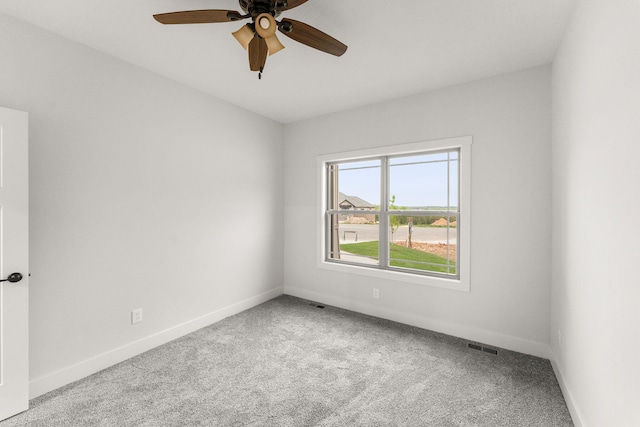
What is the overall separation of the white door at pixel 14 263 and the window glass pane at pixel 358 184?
10.3 feet

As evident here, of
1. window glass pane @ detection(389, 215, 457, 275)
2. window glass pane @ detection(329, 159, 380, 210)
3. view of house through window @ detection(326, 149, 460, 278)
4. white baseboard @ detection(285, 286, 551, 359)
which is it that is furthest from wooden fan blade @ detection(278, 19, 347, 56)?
white baseboard @ detection(285, 286, 551, 359)

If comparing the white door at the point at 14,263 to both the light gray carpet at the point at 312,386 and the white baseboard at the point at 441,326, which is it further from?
the white baseboard at the point at 441,326

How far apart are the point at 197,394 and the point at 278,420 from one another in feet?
2.22

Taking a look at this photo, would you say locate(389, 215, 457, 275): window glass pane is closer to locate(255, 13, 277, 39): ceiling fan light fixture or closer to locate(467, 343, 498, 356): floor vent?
locate(467, 343, 498, 356): floor vent

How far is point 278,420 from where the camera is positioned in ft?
6.15

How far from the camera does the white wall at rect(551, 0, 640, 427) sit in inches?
46.3

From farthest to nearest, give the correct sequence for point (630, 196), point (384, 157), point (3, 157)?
point (384, 157) < point (3, 157) < point (630, 196)

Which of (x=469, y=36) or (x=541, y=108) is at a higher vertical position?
(x=469, y=36)

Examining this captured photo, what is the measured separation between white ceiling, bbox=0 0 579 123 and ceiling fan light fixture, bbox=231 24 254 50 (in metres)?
0.38

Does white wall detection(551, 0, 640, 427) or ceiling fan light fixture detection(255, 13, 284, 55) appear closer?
white wall detection(551, 0, 640, 427)

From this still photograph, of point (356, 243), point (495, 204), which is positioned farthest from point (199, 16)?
point (356, 243)

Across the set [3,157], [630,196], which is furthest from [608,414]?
[3,157]

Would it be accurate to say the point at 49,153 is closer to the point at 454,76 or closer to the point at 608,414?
the point at 454,76

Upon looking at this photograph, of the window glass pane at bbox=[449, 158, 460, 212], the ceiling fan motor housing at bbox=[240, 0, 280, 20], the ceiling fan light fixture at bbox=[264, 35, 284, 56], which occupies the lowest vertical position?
the window glass pane at bbox=[449, 158, 460, 212]
